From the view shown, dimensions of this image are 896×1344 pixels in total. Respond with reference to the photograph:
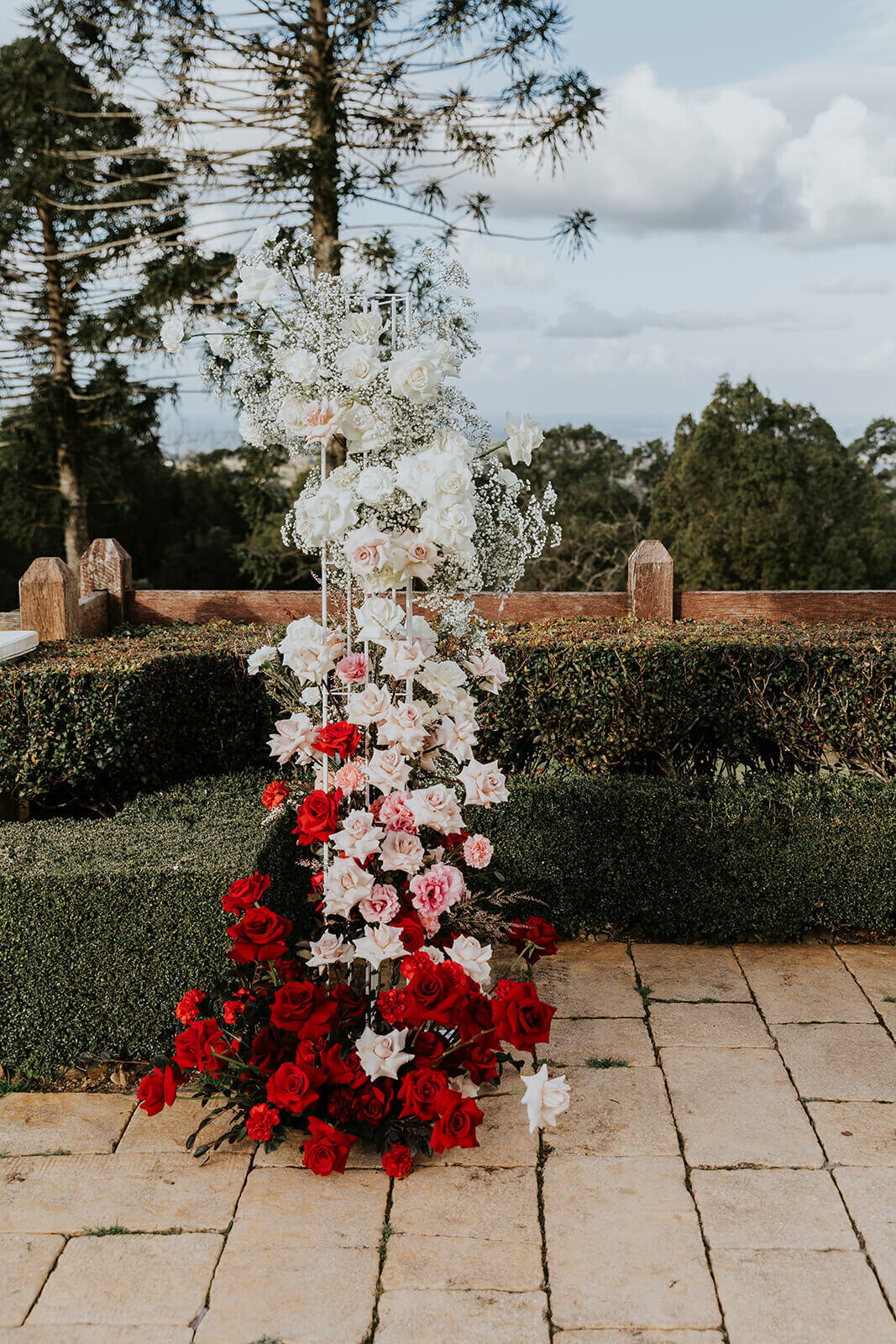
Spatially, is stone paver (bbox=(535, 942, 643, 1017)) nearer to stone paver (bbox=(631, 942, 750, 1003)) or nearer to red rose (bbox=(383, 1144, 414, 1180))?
stone paver (bbox=(631, 942, 750, 1003))

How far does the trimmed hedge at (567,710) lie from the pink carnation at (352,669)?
1498 mm

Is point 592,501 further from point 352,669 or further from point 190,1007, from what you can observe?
point 190,1007

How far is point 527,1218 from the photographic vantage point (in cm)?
260

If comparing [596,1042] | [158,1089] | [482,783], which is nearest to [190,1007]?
[158,1089]

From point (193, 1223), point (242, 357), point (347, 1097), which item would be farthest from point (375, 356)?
point (193, 1223)

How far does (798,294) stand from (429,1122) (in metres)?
9.81

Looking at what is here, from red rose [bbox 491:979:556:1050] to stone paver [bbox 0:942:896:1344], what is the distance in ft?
1.25

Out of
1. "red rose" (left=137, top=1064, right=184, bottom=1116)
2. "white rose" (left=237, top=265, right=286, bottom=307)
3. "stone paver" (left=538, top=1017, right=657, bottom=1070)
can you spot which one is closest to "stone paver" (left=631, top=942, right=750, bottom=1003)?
"stone paver" (left=538, top=1017, right=657, bottom=1070)

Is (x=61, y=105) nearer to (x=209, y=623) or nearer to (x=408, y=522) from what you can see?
(x=209, y=623)

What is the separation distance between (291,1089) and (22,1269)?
2.28 ft

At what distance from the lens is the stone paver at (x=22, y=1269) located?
2.31 metres

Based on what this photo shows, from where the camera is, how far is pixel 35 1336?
88.1 inches

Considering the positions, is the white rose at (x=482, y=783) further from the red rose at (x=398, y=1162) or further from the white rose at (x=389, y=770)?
the red rose at (x=398, y=1162)

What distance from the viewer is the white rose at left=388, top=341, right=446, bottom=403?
2.74 metres
